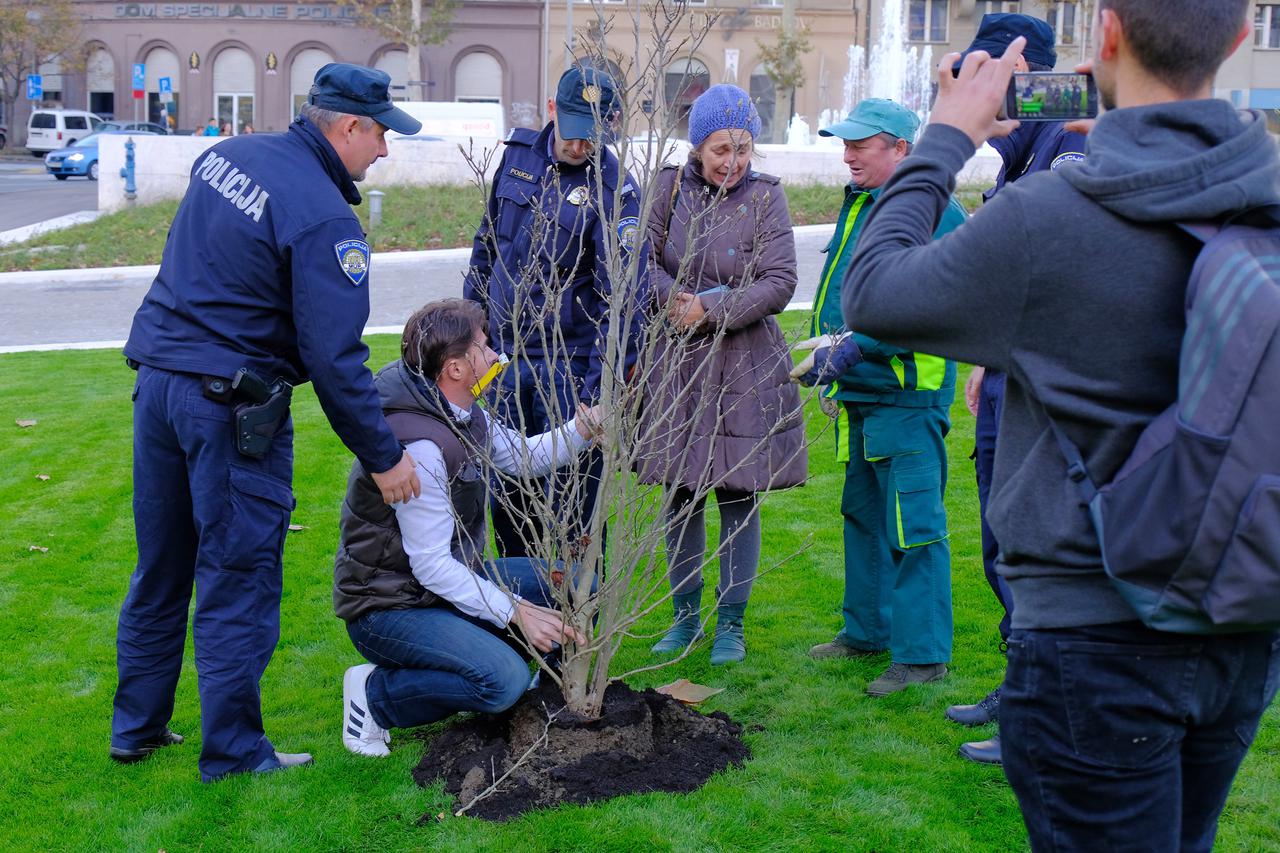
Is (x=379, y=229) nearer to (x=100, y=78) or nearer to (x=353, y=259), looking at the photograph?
(x=353, y=259)

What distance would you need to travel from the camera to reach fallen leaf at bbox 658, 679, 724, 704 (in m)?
4.36

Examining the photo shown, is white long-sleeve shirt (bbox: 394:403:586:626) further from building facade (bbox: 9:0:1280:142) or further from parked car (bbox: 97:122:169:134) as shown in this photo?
building facade (bbox: 9:0:1280:142)

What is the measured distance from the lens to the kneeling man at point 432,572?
12.4ft

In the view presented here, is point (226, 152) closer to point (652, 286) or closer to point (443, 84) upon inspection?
point (652, 286)

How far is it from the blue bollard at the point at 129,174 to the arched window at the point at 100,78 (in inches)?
1156

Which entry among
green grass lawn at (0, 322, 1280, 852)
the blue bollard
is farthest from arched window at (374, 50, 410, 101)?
green grass lawn at (0, 322, 1280, 852)

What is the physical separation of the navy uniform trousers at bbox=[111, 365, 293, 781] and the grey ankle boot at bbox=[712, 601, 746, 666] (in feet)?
5.52

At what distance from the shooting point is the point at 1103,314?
179 centimetres

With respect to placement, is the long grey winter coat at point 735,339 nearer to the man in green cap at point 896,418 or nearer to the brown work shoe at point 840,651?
the man in green cap at point 896,418

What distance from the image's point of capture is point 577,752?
3.75 m

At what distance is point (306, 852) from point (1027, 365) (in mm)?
2434

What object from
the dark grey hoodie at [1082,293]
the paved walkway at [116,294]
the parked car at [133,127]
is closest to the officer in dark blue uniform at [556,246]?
the dark grey hoodie at [1082,293]

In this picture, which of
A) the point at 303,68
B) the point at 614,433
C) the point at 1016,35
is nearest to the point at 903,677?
the point at 614,433

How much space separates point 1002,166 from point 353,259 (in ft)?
6.71
